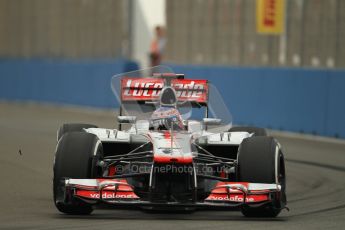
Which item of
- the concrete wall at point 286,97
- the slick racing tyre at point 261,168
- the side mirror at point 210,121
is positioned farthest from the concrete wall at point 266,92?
the slick racing tyre at point 261,168

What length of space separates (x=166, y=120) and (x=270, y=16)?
13.5 meters

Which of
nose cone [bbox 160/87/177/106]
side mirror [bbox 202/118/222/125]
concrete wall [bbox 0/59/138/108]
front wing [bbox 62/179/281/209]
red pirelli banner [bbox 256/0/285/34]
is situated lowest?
concrete wall [bbox 0/59/138/108]

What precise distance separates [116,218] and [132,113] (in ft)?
5.82

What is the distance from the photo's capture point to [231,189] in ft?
35.0

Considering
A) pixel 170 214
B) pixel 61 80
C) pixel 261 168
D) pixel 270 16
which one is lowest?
pixel 61 80

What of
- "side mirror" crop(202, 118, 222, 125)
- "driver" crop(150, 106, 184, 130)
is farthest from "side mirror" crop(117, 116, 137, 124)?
"side mirror" crop(202, 118, 222, 125)

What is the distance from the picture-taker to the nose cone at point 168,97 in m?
12.0

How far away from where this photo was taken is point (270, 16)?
24938 mm

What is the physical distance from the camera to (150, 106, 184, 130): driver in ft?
38.4

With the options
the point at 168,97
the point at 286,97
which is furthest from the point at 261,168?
the point at 286,97

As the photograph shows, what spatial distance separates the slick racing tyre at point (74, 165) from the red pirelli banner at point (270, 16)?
1414 centimetres

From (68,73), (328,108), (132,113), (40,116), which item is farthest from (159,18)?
(132,113)

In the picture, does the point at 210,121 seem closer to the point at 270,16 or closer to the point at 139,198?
the point at 139,198

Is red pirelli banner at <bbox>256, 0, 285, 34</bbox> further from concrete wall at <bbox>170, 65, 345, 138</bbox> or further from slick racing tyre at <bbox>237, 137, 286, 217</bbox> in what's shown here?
slick racing tyre at <bbox>237, 137, 286, 217</bbox>
